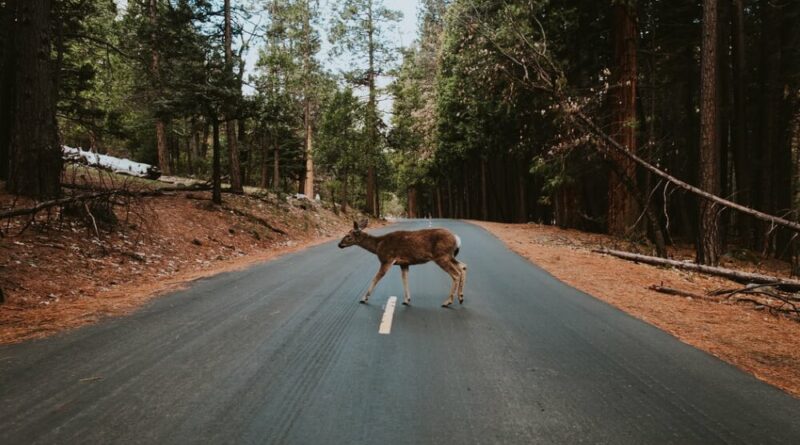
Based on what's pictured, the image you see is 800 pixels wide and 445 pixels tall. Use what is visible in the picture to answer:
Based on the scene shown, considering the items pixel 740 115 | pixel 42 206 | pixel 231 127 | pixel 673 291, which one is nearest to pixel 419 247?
pixel 673 291

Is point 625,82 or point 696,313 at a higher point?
point 625,82

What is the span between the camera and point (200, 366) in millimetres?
4566

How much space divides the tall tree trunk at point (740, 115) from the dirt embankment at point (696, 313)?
883 cm

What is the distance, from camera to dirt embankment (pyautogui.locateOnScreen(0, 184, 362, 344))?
23.4ft

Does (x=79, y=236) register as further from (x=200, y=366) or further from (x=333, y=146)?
(x=333, y=146)

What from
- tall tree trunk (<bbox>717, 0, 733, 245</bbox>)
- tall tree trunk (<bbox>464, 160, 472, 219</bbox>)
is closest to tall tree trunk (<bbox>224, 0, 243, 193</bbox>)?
tall tree trunk (<bbox>717, 0, 733, 245</bbox>)

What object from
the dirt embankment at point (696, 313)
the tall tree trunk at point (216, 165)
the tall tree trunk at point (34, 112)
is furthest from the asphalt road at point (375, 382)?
the tall tree trunk at point (216, 165)

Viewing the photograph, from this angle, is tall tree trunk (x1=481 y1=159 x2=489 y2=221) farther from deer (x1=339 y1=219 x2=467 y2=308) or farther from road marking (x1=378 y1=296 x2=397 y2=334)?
road marking (x1=378 y1=296 x2=397 y2=334)

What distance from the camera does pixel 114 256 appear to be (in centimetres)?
1071

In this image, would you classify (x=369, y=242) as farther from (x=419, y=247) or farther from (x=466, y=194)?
(x=466, y=194)

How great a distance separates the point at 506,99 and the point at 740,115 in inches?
452

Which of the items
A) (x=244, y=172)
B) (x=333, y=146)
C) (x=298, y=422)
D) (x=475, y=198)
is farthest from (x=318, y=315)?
(x=475, y=198)

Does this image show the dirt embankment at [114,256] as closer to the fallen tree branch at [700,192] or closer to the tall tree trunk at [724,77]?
the fallen tree branch at [700,192]

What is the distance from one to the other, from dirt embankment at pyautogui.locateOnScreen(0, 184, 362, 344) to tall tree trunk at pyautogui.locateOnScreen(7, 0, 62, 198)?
0.73 m
